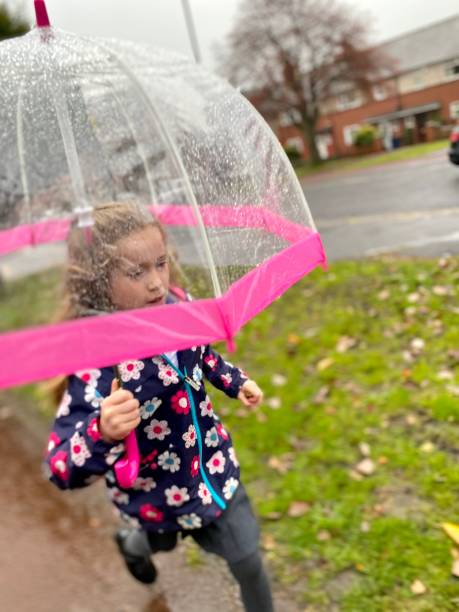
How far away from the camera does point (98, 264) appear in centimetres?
157

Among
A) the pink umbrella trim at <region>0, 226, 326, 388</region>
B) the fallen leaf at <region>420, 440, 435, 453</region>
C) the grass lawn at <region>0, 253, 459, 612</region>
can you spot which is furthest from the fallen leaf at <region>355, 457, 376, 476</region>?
the pink umbrella trim at <region>0, 226, 326, 388</region>

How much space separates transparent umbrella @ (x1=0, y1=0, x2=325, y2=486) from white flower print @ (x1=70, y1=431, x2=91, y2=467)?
35 centimetres

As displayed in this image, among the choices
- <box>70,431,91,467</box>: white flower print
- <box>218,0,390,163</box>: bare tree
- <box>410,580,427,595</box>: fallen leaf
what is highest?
<box>218,0,390,163</box>: bare tree

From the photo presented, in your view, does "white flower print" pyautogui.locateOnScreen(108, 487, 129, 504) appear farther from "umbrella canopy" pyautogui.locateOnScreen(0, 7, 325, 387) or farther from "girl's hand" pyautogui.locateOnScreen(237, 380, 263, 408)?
"umbrella canopy" pyautogui.locateOnScreen(0, 7, 325, 387)

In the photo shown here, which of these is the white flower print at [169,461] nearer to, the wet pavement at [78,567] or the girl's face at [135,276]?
the girl's face at [135,276]

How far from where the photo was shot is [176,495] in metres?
1.84

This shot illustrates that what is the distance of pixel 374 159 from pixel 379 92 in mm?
Answer: 6756

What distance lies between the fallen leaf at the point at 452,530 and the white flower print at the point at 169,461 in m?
1.31

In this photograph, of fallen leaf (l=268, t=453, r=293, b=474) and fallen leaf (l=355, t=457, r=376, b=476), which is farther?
fallen leaf (l=268, t=453, r=293, b=474)

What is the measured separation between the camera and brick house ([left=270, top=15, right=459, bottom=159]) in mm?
7979

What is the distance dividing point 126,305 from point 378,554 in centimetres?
167

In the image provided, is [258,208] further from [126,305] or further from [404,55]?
[404,55]

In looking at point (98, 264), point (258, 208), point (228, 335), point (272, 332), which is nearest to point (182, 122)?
point (258, 208)

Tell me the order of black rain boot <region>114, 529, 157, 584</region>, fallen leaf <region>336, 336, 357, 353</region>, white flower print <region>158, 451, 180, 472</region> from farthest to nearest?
fallen leaf <region>336, 336, 357, 353</region>, black rain boot <region>114, 529, 157, 584</region>, white flower print <region>158, 451, 180, 472</region>
